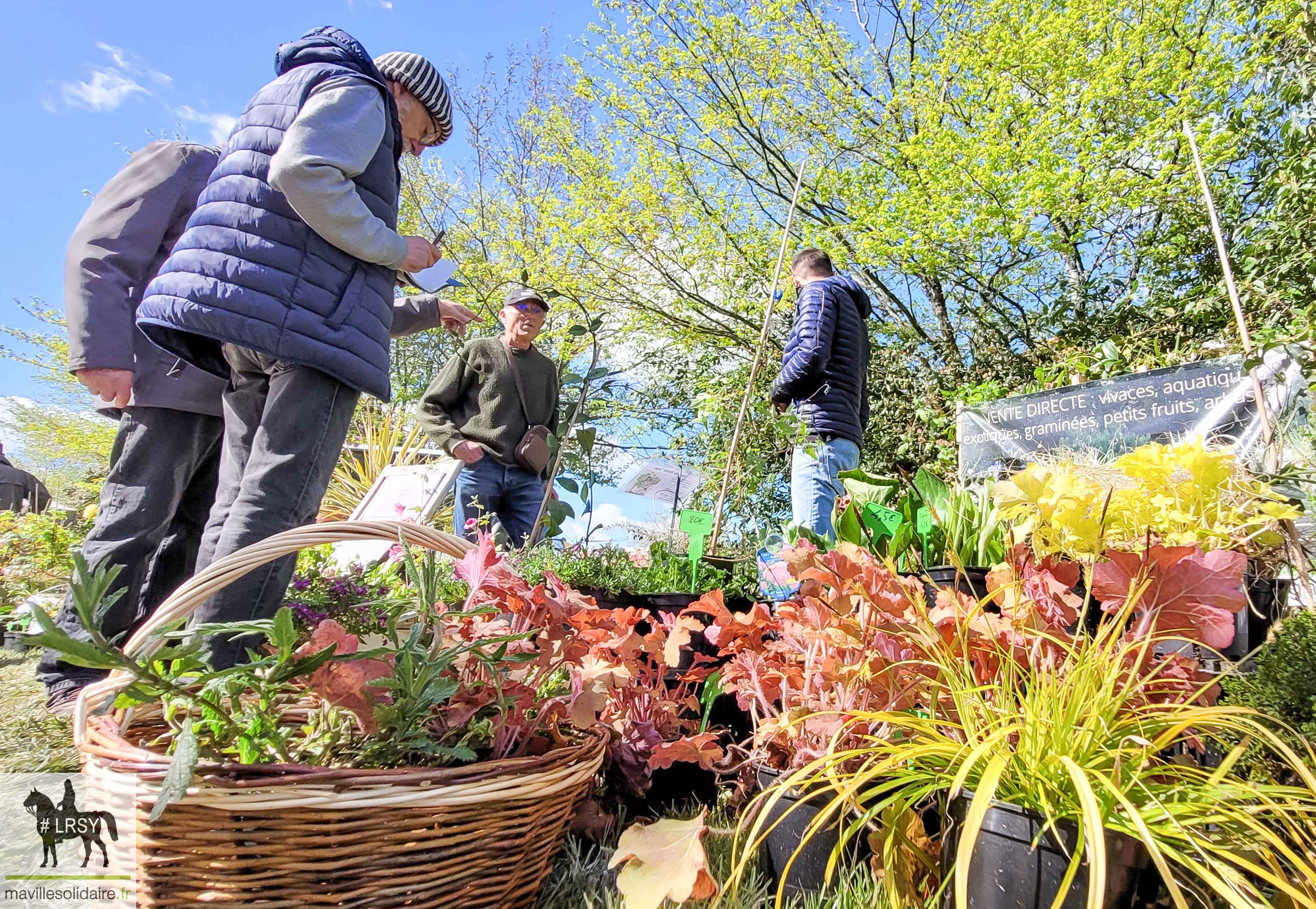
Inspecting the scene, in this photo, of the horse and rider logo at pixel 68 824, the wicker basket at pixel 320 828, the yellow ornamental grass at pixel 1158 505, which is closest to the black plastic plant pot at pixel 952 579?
the yellow ornamental grass at pixel 1158 505

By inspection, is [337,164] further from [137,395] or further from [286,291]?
[137,395]

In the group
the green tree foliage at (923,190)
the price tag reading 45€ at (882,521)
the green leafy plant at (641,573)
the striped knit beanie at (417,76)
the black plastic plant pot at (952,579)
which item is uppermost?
the green tree foliage at (923,190)

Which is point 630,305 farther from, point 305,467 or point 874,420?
point 305,467

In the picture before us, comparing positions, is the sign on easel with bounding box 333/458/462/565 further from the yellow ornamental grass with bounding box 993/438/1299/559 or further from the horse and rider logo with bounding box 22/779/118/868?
the yellow ornamental grass with bounding box 993/438/1299/559

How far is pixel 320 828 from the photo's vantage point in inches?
27.4

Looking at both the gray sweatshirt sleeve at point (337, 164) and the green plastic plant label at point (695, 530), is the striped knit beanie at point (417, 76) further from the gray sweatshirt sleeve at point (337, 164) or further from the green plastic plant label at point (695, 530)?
the green plastic plant label at point (695, 530)

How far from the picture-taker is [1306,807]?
65 centimetres

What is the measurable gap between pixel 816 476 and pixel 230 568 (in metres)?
2.35

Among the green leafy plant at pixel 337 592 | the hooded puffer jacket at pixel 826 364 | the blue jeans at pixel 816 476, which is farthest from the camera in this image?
the hooded puffer jacket at pixel 826 364

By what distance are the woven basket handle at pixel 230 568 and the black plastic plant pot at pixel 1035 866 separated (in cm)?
78

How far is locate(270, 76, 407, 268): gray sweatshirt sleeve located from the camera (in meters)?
1.51

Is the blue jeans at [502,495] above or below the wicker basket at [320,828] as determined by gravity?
above

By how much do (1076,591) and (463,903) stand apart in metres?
1.04

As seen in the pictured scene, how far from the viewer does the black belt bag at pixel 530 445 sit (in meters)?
3.30
